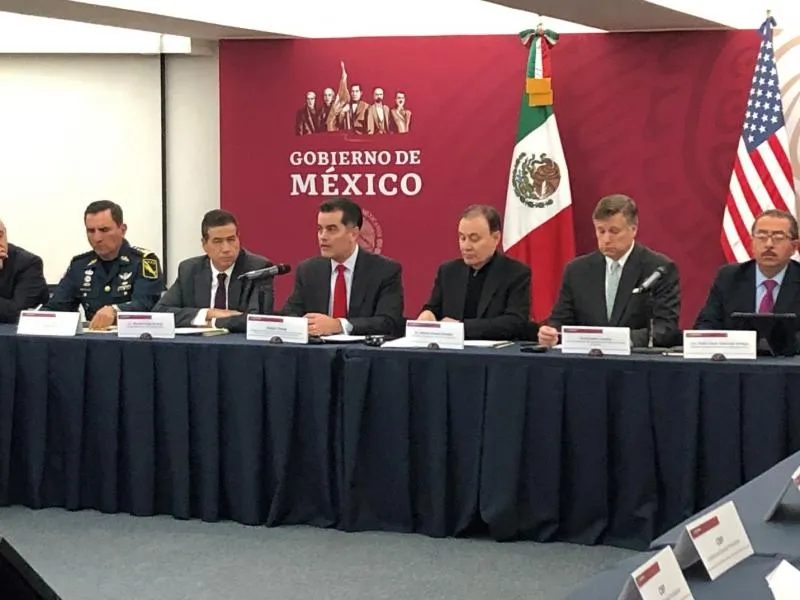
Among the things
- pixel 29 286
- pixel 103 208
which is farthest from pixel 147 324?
pixel 29 286

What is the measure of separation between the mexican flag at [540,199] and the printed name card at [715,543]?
474 cm

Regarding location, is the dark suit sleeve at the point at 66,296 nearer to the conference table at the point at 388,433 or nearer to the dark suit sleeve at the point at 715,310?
the conference table at the point at 388,433

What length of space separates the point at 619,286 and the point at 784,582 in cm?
331

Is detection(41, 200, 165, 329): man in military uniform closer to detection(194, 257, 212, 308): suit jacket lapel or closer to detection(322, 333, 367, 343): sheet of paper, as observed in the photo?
detection(194, 257, 212, 308): suit jacket lapel

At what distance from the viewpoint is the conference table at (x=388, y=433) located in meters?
4.12

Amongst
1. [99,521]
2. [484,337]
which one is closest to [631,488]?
[484,337]

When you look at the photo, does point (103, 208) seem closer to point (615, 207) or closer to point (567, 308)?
point (567, 308)

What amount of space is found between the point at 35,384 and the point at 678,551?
3484 mm

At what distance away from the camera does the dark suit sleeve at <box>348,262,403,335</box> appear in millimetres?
4902

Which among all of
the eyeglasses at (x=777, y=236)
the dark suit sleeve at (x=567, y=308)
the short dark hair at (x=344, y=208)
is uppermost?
the short dark hair at (x=344, y=208)

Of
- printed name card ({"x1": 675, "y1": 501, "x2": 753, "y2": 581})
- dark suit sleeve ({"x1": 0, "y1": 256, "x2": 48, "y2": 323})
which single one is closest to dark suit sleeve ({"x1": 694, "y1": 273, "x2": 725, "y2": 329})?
dark suit sleeve ({"x1": 0, "y1": 256, "x2": 48, "y2": 323})

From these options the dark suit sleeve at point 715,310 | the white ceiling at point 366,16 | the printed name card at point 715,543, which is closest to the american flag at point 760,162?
the white ceiling at point 366,16

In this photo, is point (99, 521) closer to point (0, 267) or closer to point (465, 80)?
point (0, 267)

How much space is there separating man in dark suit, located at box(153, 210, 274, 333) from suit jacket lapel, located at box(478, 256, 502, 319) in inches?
33.6
